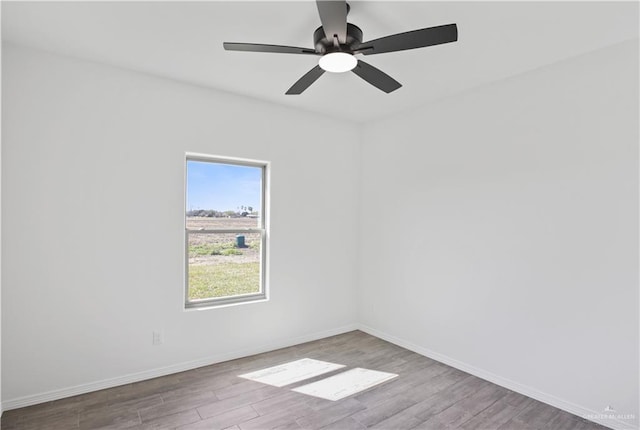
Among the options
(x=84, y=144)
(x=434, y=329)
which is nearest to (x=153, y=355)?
(x=84, y=144)

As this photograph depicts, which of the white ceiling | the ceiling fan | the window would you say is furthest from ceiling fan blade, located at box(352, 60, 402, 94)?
the window

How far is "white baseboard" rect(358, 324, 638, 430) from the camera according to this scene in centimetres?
245

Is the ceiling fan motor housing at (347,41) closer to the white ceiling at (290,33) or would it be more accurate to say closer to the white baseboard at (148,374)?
the white ceiling at (290,33)

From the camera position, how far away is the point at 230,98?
356 cm

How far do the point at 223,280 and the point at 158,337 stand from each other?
31.3 inches

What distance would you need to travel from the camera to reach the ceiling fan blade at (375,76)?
233cm

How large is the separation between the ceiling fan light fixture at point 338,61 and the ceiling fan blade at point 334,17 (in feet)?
0.30

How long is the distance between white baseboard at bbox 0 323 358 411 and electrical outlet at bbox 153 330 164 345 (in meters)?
0.23

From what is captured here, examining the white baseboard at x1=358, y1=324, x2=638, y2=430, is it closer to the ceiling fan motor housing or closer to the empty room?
the empty room

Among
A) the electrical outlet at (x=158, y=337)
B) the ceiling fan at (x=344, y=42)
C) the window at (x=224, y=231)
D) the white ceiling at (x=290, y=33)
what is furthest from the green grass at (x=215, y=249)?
the ceiling fan at (x=344, y=42)


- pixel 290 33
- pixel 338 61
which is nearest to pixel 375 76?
pixel 338 61

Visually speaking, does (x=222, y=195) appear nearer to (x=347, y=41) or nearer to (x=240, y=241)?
(x=240, y=241)

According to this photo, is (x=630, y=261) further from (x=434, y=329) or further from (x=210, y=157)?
(x=210, y=157)

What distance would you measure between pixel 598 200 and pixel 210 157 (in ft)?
10.9
